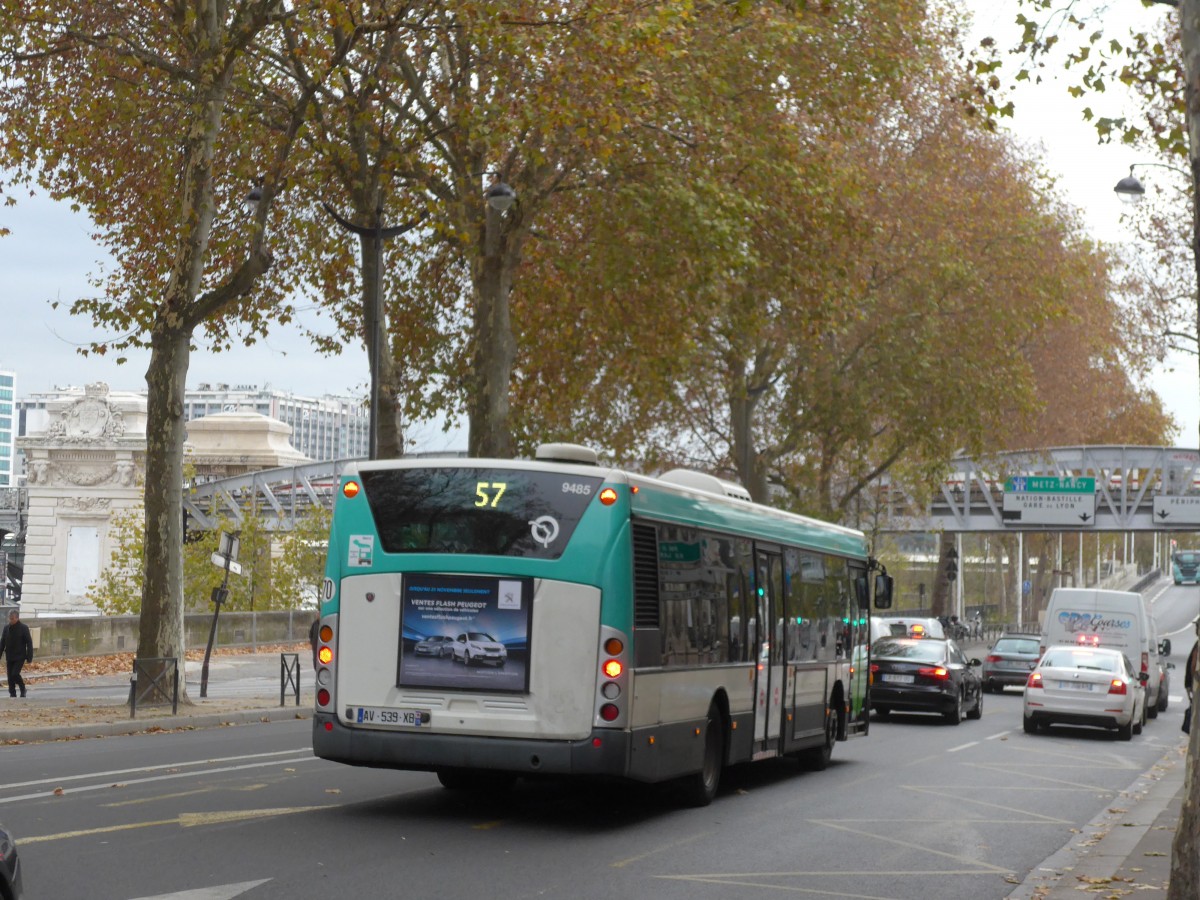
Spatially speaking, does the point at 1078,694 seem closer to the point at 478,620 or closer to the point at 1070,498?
the point at 478,620

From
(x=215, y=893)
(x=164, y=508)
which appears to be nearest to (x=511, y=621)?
(x=215, y=893)

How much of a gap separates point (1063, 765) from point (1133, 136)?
29.3 ft

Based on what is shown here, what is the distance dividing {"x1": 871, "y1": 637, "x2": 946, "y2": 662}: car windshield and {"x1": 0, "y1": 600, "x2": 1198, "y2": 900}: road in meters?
9.13

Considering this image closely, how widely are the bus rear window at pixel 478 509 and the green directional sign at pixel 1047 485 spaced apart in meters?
61.1

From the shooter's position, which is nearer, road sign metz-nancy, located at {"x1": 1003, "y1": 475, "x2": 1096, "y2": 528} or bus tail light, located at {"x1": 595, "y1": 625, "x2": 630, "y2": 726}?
bus tail light, located at {"x1": 595, "y1": 625, "x2": 630, "y2": 726}

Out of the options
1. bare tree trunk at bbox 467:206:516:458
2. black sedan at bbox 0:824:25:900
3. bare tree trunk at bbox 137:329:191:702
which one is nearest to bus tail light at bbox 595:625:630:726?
black sedan at bbox 0:824:25:900

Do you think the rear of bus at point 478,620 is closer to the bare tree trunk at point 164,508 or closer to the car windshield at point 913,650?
the bare tree trunk at point 164,508

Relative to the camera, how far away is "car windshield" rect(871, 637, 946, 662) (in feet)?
97.8

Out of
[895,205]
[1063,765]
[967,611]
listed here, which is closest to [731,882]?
[1063,765]

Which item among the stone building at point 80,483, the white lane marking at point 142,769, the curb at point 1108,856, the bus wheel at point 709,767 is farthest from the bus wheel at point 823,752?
the stone building at point 80,483

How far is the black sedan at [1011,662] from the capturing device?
41.9m

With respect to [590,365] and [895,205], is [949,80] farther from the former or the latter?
[590,365]

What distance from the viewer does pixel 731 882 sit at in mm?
10617

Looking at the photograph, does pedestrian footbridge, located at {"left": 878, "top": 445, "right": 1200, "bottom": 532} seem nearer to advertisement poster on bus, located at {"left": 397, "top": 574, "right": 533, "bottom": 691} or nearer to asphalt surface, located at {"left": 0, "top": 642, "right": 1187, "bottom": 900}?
asphalt surface, located at {"left": 0, "top": 642, "right": 1187, "bottom": 900}
